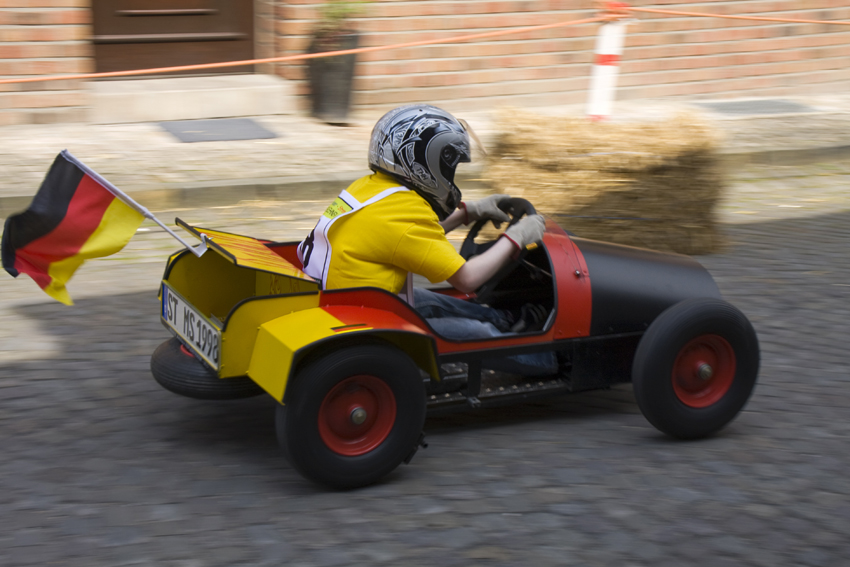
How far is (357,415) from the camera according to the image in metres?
3.27

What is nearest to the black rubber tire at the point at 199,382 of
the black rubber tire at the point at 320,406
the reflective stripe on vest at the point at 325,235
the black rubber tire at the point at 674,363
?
the black rubber tire at the point at 320,406

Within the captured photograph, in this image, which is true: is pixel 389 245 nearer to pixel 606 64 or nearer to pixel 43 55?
pixel 606 64

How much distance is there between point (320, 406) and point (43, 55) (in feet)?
21.1

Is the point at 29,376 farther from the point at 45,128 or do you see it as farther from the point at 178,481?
the point at 45,128

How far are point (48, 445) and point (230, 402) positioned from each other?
0.77 m

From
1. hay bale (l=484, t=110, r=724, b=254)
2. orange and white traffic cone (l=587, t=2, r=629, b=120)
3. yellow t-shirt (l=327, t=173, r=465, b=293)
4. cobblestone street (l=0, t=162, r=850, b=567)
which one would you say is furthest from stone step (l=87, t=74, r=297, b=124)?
yellow t-shirt (l=327, t=173, r=465, b=293)

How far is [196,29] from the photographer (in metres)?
9.35

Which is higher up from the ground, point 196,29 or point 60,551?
point 196,29

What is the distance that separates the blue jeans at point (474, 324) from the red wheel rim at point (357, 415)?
0.43 metres

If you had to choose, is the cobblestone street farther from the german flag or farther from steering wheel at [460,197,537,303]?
the german flag

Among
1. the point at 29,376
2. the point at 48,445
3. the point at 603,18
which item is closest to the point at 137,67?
the point at 603,18

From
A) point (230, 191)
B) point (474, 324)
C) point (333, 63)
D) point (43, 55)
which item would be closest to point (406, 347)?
point (474, 324)

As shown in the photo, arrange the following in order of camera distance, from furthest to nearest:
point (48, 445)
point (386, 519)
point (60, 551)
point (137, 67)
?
point (137, 67) → point (48, 445) → point (386, 519) → point (60, 551)

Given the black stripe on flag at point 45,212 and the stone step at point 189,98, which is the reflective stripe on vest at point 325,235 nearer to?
the black stripe on flag at point 45,212
